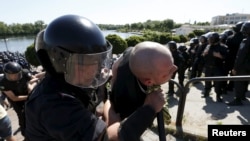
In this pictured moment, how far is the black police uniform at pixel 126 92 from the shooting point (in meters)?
1.53

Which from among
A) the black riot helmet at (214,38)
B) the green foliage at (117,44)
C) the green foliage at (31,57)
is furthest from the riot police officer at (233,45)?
the green foliage at (117,44)

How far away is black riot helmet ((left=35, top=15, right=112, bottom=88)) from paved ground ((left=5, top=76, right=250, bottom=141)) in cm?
275

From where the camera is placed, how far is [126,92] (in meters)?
1.56

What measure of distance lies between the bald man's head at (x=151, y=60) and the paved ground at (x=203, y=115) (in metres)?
2.72

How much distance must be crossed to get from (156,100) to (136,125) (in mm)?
199

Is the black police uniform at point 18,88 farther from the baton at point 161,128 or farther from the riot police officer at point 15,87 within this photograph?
the baton at point 161,128

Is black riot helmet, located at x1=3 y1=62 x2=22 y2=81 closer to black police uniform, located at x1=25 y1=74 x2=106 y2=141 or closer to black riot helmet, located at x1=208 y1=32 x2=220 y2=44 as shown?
black police uniform, located at x1=25 y1=74 x2=106 y2=141

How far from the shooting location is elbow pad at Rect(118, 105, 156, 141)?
127cm

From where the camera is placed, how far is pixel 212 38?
6.35 meters

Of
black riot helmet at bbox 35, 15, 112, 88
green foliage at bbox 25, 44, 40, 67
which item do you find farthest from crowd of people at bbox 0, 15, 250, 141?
green foliage at bbox 25, 44, 40, 67

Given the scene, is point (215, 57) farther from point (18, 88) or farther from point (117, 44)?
point (117, 44)

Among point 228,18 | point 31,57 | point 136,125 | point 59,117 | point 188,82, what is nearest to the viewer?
point 59,117

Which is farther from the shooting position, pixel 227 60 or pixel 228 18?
pixel 228 18

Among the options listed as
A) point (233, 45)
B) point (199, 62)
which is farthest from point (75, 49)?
point (199, 62)
